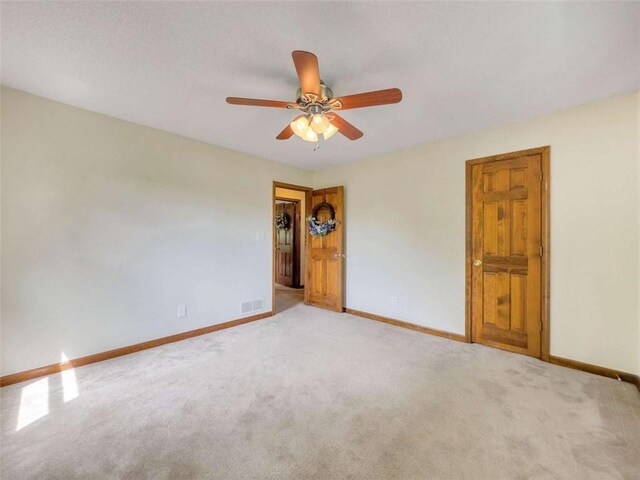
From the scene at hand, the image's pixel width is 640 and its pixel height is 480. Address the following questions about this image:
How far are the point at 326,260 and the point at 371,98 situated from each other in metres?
3.13

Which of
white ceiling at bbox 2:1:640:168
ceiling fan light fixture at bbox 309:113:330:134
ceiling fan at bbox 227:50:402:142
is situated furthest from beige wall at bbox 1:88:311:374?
ceiling fan light fixture at bbox 309:113:330:134

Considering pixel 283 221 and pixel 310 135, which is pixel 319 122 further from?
pixel 283 221

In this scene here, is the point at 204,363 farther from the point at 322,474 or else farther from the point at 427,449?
the point at 427,449

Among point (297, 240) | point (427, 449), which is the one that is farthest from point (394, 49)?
point (297, 240)

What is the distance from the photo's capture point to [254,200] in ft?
13.0

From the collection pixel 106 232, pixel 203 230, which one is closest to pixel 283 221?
pixel 203 230

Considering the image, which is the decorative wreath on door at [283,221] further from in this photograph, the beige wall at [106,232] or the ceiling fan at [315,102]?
the ceiling fan at [315,102]

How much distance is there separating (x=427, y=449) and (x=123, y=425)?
1.91m

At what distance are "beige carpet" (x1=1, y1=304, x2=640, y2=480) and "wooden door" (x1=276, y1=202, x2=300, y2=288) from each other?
3892 mm

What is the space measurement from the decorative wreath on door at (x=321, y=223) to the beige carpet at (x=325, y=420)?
215 centimetres

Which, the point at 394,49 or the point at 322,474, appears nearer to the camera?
the point at 322,474

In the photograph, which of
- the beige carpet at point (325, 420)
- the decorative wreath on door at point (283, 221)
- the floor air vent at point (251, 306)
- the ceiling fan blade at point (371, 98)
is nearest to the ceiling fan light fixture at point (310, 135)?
the ceiling fan blade at point (371, 98)

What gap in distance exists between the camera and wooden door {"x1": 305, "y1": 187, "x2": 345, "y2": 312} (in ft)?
14.3

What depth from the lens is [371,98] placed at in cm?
173
